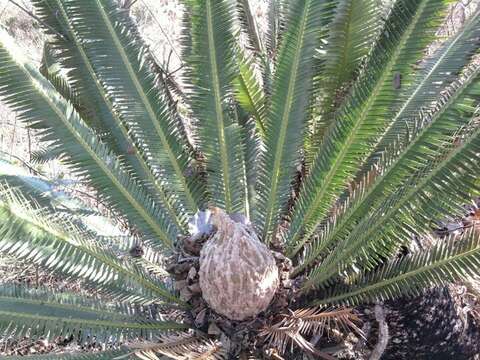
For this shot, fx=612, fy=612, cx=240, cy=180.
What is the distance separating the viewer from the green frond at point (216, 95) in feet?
8.40

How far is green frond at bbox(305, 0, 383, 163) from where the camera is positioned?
8.54 ft

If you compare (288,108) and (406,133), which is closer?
(406,133)

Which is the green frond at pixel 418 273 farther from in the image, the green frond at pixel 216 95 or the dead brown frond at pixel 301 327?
the green frond at pixel 216 95

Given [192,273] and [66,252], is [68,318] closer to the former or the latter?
[66,252]

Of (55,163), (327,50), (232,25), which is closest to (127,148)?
(232,25)

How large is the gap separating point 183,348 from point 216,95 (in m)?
1.14

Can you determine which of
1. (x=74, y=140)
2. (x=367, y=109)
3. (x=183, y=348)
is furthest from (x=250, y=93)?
(x=183, y=348)

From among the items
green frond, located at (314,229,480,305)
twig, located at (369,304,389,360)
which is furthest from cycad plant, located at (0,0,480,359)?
twig, located at (369,304,389,360)

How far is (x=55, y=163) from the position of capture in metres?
5.44

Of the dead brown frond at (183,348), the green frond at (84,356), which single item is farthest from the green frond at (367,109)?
the green frond at (84,356)

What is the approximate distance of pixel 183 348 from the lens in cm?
212

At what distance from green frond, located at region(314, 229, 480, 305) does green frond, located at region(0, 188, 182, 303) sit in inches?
29.1

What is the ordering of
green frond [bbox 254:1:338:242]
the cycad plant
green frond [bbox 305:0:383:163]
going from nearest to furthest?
the cycad plant, green frond [bbox 254:1:338:242], green frond [bbox 305:0:383:163]

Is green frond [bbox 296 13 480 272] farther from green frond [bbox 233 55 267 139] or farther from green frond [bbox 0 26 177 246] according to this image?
green frond [bbox 0 26 177 246]
